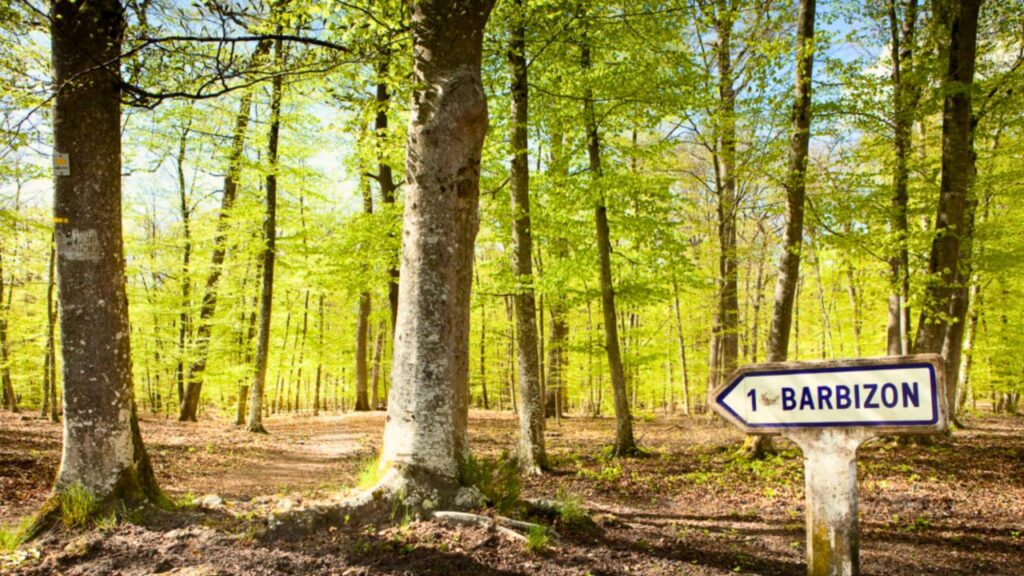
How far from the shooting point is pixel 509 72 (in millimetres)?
8953

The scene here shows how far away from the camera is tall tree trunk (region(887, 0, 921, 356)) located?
10.1 meters

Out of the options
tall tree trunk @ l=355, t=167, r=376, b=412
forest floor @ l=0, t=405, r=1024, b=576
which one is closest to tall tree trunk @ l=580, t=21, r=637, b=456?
forest floor @ l=0, t=405, r=1024, b=576

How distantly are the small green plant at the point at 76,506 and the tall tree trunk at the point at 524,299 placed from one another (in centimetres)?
568

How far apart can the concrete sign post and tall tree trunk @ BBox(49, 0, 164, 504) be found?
448 centimetres

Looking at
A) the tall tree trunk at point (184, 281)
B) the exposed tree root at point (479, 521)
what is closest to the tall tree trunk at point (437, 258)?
the exposed tree root at point (479, 521)

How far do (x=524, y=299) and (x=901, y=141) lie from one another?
863 centimetres

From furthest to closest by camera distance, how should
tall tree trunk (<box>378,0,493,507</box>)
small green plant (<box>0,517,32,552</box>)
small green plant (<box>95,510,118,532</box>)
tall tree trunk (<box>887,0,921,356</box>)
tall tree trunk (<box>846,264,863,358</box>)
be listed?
tall tree trunk (<box>846,264,863,358</box>), tall tree trunk (<box>887,0,921,356</box>), tall tree trunk (<box>378,0,493,507</box>), small green plant (<box>95,510,118,532</box>), small green plant (<box>0,517,32,552</box>)

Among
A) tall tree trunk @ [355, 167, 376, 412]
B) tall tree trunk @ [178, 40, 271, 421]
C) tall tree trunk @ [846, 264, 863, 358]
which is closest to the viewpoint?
tall tree trunk @ [178, 40, 271, 421]

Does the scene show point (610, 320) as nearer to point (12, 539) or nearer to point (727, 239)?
point (727, 239)

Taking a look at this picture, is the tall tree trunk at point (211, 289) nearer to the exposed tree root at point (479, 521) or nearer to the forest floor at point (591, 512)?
the forest floor at point (591, 512)

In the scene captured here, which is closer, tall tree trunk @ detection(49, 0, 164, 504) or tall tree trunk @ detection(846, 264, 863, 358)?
tall tree trunk @ detection(49, 0, 164, 504)

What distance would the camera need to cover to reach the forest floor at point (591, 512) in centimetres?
325

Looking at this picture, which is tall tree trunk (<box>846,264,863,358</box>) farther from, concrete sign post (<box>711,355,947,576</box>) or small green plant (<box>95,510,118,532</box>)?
small green plant (<box>95,510,118,532</box>)

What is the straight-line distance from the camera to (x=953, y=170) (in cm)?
888
